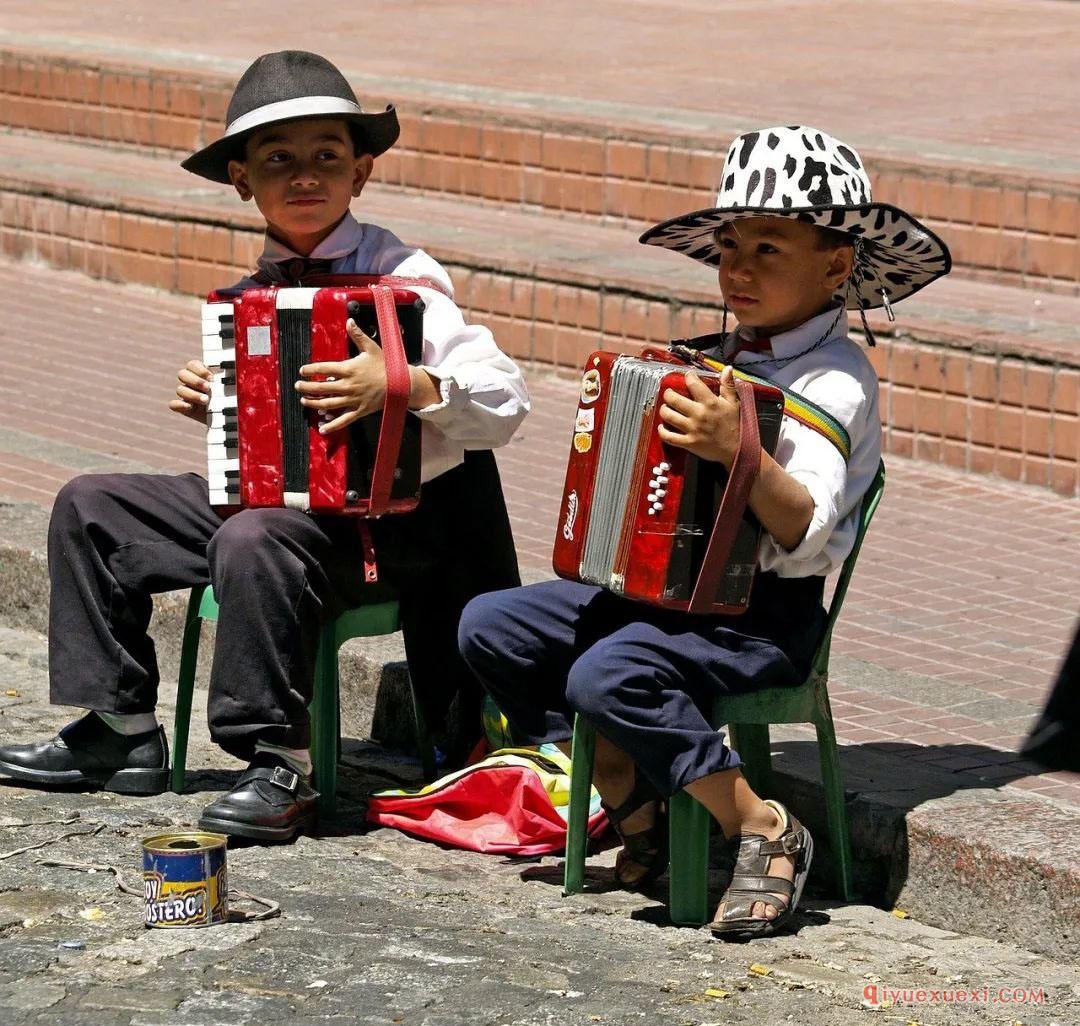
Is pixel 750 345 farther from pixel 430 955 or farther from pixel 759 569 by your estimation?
pixel 430 955

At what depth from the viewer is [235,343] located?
4223mm

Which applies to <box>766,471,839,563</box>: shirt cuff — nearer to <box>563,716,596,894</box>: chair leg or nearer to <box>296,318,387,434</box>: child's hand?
<box>563,716,596,894</box>: chair leg

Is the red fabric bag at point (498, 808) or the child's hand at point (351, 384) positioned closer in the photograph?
the child's hand at point (351, 384)

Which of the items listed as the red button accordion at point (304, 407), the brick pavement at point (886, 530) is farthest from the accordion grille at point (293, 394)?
the brick pavement at point (886, 530)

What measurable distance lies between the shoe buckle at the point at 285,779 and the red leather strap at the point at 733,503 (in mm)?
931

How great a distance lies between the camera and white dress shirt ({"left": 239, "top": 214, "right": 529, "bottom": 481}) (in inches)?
167

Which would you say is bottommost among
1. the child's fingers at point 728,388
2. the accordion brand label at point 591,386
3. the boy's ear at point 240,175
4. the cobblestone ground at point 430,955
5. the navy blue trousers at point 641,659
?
the cobblestone ground at point 430,955

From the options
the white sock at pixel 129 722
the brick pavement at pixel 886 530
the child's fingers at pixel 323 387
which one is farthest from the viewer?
the brick pavement at pixel 886 530

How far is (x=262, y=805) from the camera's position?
418 centimetres

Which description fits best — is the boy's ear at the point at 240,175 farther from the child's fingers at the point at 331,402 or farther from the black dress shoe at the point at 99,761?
the black dress shoe at the point at 99,761

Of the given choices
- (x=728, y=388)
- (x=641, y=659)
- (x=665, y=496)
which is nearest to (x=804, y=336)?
(x=728, y=388)

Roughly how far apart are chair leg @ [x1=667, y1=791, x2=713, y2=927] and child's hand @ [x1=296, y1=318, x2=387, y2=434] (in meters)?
0.95

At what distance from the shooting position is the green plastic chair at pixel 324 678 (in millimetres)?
4375

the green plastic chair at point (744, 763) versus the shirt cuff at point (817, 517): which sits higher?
the shirt cuff at point (817, 517)
